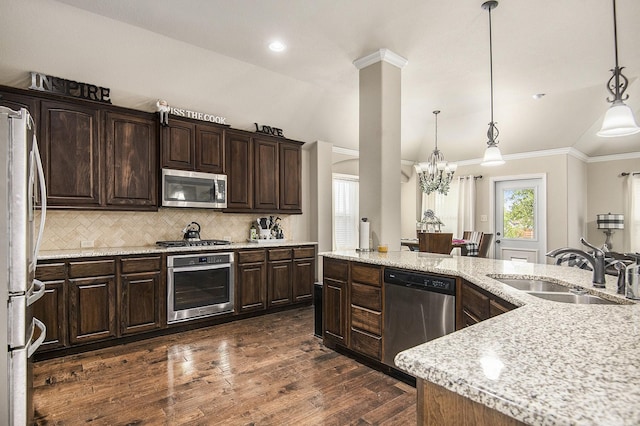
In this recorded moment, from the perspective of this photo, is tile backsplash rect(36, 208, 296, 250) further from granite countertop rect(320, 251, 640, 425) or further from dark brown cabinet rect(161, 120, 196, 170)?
granite countertop rect(320, 251, 640, 425)

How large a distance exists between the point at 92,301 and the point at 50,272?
0.45 metres

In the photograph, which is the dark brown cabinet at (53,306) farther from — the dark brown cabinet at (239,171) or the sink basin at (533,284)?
the sink basin at (533,284)

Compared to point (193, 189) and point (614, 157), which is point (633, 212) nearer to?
point (614, 157)

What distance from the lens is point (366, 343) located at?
3.01 meters

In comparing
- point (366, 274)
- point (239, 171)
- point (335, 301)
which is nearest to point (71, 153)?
point (239, 171)

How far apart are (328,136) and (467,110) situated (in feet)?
7.66

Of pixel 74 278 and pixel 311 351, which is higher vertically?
pixel 74 278

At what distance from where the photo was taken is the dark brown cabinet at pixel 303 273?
4.86 m

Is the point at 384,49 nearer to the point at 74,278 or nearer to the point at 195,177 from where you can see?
the point at 195,177

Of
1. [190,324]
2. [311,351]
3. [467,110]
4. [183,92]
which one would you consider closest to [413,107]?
[467,110]

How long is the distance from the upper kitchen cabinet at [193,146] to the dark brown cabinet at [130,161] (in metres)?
Result: 0.16

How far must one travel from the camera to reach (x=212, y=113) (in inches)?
180

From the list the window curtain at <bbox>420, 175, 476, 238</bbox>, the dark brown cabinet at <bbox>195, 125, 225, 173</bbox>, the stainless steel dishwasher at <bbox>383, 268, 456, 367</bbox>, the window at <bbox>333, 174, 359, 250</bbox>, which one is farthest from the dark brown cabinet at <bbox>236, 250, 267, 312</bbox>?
the window curtain at <bbox>420, 175, 476, 238</bbox>

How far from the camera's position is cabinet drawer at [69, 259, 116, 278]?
3.22 metres
